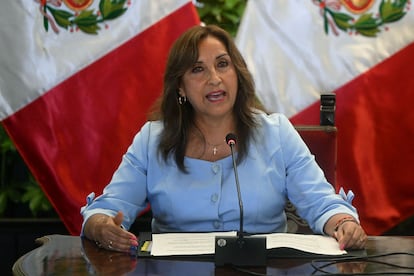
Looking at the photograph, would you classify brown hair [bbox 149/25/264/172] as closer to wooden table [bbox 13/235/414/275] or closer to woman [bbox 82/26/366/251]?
woman [bbox 82/26/366/251]

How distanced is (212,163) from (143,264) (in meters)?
0.58

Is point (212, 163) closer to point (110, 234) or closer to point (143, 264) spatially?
point (110, 234)

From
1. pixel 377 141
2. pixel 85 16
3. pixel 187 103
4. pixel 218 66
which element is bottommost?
pixel 377 141

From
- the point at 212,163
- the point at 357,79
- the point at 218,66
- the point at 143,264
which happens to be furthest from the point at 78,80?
the point at 143,264

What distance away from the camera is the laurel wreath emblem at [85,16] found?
2.88m

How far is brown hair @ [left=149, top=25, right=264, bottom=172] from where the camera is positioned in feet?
7.20

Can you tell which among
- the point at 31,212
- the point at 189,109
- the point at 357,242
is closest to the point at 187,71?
the point at 189,109

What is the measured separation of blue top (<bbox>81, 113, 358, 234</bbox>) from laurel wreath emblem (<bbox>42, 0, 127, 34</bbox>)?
2.75 feet

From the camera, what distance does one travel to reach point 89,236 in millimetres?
1906

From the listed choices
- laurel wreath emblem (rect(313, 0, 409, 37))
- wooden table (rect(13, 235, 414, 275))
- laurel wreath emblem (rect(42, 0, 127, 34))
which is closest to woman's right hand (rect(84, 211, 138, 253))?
wooden table (rect(13, 235, 414, 275))

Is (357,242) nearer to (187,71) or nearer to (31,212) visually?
(187,71)

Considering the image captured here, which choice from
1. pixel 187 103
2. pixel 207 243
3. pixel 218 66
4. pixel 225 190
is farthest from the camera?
pixel 187 103

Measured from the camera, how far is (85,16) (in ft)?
9.48

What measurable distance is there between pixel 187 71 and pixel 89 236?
63 cm
